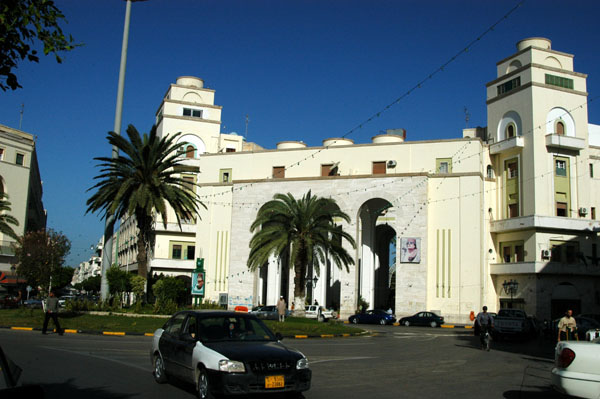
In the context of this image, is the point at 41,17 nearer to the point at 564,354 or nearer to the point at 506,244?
the point at 564,354

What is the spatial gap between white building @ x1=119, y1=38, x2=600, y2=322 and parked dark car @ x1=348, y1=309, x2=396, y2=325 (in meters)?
Result: 3.20

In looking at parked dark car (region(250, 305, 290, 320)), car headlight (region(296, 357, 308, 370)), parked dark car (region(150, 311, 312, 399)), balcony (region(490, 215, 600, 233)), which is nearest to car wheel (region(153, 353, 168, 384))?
parked dark car (region(150, 311, 312, 399))

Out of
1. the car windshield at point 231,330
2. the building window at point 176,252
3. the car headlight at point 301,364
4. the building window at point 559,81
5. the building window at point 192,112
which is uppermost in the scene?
the building window at point 192,112

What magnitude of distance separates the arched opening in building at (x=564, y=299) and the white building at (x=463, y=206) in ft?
0.27

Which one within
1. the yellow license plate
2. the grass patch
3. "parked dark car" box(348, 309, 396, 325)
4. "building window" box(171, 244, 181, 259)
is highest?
"building window" box(171, 244, 181, 259)

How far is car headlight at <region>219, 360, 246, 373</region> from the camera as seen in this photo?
834cm

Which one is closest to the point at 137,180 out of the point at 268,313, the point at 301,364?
the point at 268,313

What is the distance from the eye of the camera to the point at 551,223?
150 feet

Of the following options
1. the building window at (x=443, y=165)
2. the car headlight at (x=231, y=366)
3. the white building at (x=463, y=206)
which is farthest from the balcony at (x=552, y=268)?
the car headlight at (x=231, y=366)

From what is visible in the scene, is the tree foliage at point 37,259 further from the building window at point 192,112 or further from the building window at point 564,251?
the building window at point 564,251

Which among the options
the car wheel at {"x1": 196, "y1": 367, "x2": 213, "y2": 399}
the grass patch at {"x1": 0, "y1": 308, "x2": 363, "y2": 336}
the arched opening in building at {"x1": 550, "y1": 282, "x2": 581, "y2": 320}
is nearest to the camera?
the car wheel at {"x1": 196, "y1": 367, "x2": 213, "y2": 399}

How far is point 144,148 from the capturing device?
3344cm

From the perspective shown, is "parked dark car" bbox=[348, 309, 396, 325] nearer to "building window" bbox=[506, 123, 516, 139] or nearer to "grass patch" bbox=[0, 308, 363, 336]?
"grass patch" bbox=[0, 308, 363, 336]

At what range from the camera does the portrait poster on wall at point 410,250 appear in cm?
4916
